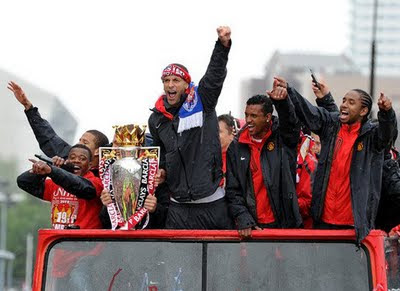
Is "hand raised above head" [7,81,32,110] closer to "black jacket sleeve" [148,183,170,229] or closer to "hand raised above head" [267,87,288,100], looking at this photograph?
"black jacket sleeve" [148,183,170,229]

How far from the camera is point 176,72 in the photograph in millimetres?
8539

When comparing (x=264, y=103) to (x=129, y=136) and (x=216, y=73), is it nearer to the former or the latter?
(x=216, y=73)

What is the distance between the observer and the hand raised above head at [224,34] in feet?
26.5

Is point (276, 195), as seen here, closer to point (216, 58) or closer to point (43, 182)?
point (216, 58)

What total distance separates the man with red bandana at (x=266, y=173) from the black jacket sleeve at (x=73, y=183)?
951 mm

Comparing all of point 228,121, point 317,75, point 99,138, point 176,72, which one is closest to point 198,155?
point 176,72

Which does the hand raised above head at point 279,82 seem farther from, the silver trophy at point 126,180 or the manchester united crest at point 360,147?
the silver trophy at point 126,180

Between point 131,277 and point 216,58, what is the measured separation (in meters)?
1.46

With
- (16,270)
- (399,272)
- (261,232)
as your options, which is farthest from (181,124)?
(16,270)

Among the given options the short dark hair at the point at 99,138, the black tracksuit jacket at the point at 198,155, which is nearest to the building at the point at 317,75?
the short dark hair at the point at 99,138

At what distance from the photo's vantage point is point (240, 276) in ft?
25.3

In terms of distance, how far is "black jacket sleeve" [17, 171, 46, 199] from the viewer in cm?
898

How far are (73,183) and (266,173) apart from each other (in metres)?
1.26

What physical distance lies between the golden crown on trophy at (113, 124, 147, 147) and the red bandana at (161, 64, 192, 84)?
0.42 m
